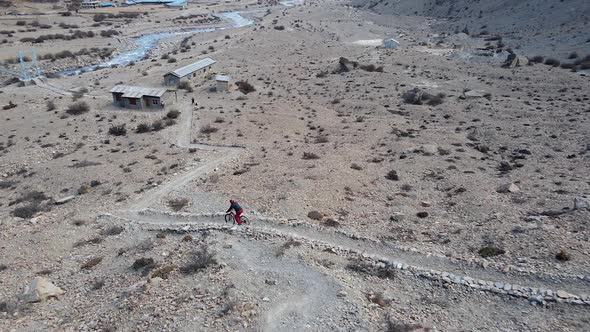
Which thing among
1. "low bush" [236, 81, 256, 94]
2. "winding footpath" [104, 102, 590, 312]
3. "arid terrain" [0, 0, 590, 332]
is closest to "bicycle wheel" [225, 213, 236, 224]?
"winding footpath" [104, 102, 590, 312]

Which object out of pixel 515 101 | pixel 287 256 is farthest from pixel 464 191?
pixel 515 101

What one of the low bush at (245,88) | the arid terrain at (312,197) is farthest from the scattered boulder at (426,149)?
the low bush at (245,88)

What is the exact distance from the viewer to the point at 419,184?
2939 cm

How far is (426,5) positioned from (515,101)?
81.3m

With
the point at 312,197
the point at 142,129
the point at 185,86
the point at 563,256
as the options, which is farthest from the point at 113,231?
the point at 185,86

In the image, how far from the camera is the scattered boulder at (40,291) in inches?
773

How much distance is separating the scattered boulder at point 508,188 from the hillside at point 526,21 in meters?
44.0

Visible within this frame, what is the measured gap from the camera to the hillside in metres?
66.4

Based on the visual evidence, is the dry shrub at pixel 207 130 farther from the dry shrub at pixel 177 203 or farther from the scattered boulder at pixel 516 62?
the scattered boulder at pixel 516 62

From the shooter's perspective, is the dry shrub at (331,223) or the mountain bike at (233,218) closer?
the dry shrub at (331,223)

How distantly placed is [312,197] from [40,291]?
14.8 m

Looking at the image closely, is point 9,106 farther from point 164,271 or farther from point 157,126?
point 164,271

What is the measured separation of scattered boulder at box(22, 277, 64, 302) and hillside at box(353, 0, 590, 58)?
66.1 metres

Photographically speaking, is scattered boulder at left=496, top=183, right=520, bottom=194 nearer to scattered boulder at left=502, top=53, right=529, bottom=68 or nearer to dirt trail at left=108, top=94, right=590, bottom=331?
dirt trail at left=108, top=94, right=590, bottom=331
